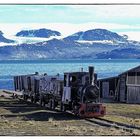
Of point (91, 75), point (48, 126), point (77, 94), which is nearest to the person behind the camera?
point (48, 126)

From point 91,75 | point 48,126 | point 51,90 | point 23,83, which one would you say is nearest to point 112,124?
point 48,126

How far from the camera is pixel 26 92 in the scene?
4778 centimetres

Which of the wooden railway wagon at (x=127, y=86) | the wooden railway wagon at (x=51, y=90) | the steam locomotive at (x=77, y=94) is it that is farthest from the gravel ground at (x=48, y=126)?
the wooden railway wagon at (x=127, y=86)

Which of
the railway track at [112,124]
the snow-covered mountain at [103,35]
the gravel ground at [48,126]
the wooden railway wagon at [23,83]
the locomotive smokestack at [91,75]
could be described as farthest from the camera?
the snow-covered mountain at [103,35]

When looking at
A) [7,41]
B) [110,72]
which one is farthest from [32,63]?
[7,41]

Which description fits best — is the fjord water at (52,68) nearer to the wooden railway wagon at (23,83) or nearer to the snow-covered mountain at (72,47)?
the snow-covered mountain at (72,47)

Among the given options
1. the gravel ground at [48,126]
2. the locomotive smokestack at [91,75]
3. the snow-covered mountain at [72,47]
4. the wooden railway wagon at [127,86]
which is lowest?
the gravel ground at [48,126]

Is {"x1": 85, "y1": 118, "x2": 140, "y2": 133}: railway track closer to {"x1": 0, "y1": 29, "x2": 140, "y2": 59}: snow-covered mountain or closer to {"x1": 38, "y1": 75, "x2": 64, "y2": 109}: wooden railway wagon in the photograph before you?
{"x1": 38, "y1": 75, "x2": 64, "y2": 109}: wooden railway wagon

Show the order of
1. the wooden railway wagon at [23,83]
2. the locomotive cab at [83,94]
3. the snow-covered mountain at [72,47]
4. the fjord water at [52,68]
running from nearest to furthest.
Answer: the locomotive cab at [83,94] → the wooden railway wagon at [23,83] → the snow-covered mountain at [72,47] → the fjord water at [52,68]

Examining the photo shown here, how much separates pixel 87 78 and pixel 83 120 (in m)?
3.24

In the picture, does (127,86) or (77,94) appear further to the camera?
(127,86)

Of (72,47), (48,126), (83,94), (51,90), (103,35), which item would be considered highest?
(103,35)

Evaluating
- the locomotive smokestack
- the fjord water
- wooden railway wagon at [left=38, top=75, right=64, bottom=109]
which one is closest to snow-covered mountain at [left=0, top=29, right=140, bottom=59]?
the fjord water

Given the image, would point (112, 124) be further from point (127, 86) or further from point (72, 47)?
point (72, 47)
